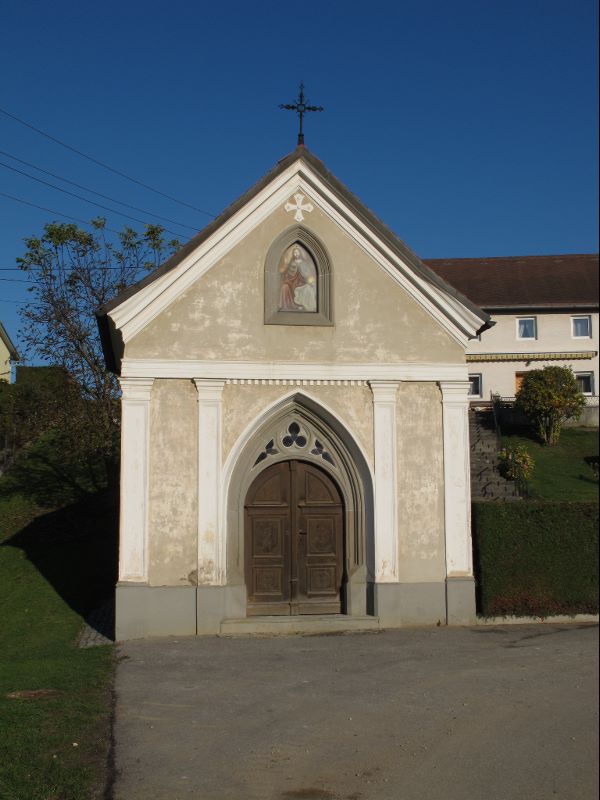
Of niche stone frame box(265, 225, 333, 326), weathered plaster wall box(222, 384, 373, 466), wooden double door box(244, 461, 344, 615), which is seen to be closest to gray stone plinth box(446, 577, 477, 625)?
wooden double door box(244, 461, 344, 615)

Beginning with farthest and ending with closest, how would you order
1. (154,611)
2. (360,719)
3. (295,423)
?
(295,423) < (154,611) < (360,719)

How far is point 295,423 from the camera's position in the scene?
638 inches

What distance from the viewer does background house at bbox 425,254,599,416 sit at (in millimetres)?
42844

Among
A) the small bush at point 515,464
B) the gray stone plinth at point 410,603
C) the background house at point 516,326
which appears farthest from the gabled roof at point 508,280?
the gray stone plinth at point 410,603

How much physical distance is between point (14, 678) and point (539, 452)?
24.9 metres

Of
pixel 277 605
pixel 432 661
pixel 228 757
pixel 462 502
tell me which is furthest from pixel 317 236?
pixel 228 757

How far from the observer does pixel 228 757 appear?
312 inches

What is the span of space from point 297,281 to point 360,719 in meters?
8.95

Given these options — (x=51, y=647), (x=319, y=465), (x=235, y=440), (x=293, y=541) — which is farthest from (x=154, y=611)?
(x=319, y=465)

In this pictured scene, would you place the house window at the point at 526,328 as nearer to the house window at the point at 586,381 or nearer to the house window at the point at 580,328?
A: the house window at the point at 580,328

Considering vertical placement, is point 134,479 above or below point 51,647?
above

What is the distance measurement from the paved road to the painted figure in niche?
6.11m

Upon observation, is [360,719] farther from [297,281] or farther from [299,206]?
[299,206]

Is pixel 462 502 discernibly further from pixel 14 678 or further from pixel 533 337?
pixel 533 337
